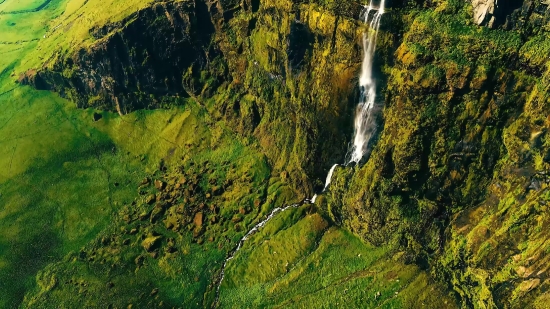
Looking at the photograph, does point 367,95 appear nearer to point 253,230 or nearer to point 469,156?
point 469,156

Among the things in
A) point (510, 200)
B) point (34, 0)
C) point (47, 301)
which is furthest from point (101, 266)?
point (34, 0)

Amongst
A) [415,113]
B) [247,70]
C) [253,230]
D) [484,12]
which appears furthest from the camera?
[247,70]

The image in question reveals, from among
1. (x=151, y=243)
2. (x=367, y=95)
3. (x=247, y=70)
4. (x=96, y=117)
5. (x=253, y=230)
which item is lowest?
(x=151, y=243)

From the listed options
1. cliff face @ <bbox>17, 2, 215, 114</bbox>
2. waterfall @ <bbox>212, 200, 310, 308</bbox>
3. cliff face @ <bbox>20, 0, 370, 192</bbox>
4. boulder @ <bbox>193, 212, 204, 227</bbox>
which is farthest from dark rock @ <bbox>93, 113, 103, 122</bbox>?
waterfall @ <bbox>212, 200, 310, 308</bbox>

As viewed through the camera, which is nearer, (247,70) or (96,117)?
(247,70)

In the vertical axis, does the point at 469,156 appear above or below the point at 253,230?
above

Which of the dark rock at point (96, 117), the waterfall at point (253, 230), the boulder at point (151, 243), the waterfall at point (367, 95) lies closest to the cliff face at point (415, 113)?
the waterfall at point (367, 95)

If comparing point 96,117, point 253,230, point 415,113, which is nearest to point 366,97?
point 415,113

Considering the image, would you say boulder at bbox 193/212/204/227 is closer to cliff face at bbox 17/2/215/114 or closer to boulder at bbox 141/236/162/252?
boulder at bbox 141/236/162/252

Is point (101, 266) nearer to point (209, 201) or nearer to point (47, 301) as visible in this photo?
point (47, 301)
